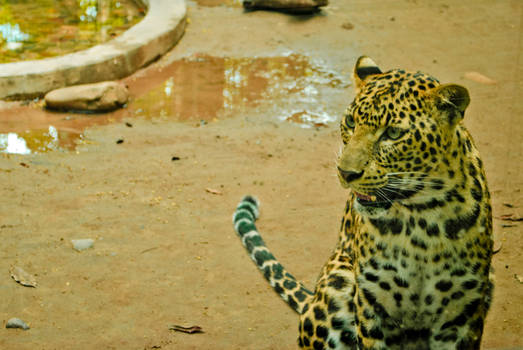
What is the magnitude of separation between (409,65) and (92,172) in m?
5.37

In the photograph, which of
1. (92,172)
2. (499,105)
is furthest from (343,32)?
(92,172)

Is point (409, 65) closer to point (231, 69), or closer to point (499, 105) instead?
point (499, 105)

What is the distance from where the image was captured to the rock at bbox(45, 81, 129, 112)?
8.12m

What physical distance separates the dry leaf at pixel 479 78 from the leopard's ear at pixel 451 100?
6.73m

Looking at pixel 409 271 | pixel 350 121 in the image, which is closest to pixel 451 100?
pixel 350 121

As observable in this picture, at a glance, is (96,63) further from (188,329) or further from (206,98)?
(188,329)

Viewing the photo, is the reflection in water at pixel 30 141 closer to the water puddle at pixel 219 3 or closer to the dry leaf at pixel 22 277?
the dry leaf at pixel 22 277

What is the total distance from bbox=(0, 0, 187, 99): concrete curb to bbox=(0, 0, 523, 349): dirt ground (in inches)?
12.6

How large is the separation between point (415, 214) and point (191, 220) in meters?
3.19

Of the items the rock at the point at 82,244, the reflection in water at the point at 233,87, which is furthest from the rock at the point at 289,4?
the rock at the point at 82,244

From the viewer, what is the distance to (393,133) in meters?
2.99

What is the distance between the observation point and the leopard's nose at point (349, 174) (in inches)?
116

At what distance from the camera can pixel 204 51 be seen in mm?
10312

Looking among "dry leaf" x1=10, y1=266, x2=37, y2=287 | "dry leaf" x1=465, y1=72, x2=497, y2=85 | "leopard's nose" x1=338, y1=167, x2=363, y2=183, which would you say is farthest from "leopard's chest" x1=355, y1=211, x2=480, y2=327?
"dry leaf" x1=465, y1=72, x2=497, y2=85
